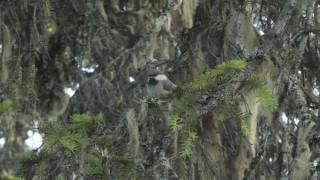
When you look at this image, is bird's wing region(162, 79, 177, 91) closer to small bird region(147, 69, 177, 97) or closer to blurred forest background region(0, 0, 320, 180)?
small bird region(147, 69, 177, 97)

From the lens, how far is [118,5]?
528 centimetres

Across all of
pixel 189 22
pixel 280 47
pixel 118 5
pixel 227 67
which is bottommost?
pixel 227 67

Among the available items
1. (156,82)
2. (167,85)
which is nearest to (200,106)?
(167,85)

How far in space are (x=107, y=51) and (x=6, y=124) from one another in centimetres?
227

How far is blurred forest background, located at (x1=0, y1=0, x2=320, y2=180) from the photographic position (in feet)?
7.06

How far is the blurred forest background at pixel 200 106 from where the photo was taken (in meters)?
2.15

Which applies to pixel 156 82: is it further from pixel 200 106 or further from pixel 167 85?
pixel 200 106

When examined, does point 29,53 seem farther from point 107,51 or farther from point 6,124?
point 107,51

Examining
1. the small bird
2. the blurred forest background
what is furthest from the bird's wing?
the blurred forest background

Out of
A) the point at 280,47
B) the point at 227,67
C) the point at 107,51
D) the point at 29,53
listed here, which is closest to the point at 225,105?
the point at 227,67

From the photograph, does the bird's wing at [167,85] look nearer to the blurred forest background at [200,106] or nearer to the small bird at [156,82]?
the small bird at [156,82]

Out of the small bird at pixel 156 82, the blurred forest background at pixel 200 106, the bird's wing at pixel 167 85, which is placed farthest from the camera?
the small bird at pixel 156 82

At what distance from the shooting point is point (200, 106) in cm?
219

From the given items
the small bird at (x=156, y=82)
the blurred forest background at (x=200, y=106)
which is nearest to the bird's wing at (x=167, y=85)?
the small bird at (x=156, y=82)
